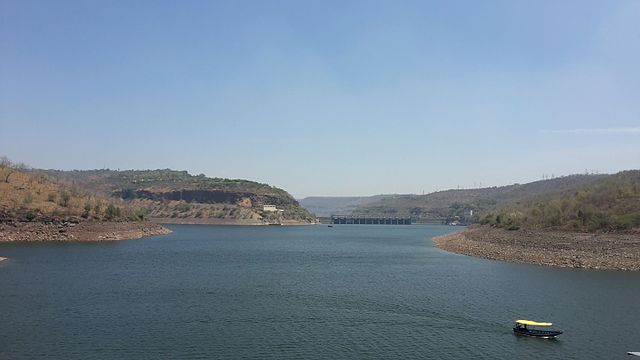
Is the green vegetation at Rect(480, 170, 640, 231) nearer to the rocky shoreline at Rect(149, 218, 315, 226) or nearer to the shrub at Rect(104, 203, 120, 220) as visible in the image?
the shrub at Rect(104, 203, 120, 220)

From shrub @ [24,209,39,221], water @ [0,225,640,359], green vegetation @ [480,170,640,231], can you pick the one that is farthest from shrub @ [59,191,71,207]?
green vegetation @ [480,170,640,231]

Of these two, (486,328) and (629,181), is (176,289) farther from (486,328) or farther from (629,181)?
(629,181)

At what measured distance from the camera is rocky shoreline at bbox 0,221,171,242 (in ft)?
277

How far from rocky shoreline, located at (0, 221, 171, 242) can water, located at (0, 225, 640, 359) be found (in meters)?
30.0

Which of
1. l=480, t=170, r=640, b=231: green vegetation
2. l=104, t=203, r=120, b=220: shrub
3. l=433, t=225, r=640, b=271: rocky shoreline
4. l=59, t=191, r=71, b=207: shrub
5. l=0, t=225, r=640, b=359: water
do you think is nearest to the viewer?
l=0, t=225, r=640, b=359: water

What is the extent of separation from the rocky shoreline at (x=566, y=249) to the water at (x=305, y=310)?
3.38 meters

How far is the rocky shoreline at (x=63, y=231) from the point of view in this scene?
277 feet

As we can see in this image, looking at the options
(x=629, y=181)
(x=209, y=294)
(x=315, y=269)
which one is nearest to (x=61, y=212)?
(x=315, y=269)

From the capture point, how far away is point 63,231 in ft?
288

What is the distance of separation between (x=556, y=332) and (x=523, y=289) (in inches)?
571

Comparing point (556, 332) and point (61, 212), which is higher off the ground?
point (61, 212)

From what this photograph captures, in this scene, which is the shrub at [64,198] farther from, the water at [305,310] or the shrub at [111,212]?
the water at [305,310]

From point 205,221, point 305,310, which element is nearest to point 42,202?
point 305,310

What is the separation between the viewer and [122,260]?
198 ft
